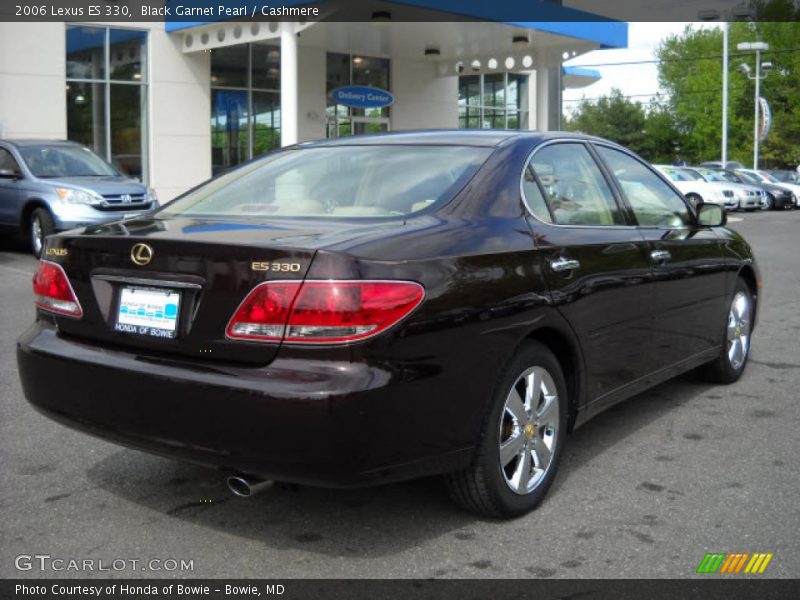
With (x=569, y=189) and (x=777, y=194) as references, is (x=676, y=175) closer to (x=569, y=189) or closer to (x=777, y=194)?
(x=777, y=194)

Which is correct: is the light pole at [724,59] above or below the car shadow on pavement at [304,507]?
Result: above

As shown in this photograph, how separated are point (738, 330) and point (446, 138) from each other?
280 cm

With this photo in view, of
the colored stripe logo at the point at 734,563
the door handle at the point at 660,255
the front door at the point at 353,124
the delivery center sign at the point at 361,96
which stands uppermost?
the delivery center sign at the point at 361,96

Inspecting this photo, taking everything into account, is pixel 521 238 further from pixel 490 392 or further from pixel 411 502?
pixel 411 502

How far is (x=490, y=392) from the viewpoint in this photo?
11.7 ft

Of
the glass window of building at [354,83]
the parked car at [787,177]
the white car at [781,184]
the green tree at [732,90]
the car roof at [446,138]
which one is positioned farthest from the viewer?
the green tree at [732,90]

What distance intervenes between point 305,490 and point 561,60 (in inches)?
837

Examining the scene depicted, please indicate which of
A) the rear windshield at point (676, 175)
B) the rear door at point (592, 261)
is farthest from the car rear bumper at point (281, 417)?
the rear windshield at point (676, 175)

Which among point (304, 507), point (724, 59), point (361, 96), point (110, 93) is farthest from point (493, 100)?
point (304, 507)

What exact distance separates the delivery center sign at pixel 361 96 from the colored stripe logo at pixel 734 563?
20687 millimetres

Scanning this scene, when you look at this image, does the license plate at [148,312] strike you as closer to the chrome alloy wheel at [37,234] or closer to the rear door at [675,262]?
the rear door at [675,262]

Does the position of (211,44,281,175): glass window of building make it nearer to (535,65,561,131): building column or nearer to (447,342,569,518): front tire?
(535,65,561,131): building column

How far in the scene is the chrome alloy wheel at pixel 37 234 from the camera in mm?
13445

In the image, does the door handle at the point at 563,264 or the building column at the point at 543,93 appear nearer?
the door handle at the point at 563,264
